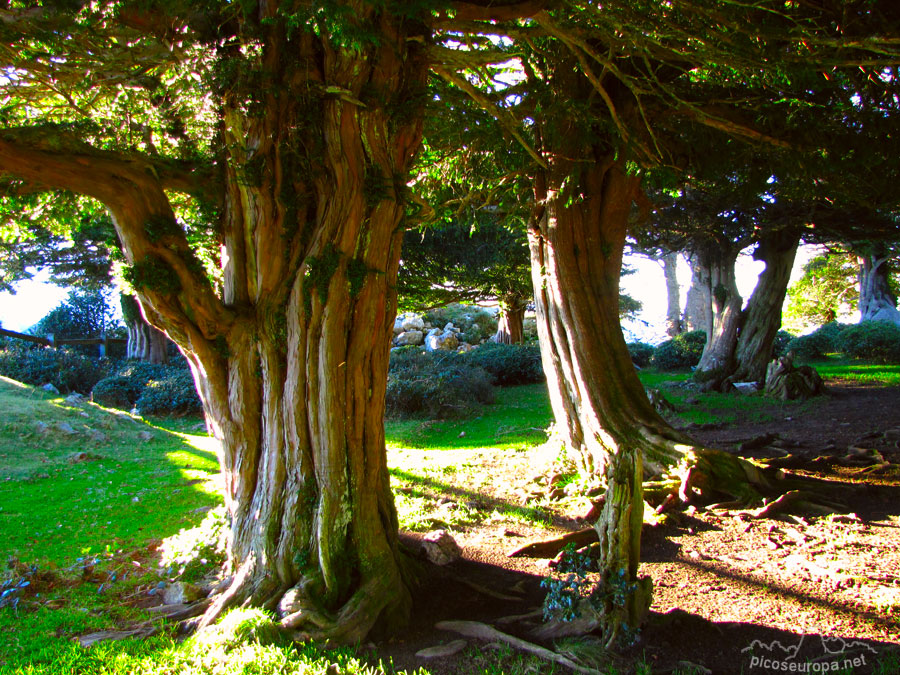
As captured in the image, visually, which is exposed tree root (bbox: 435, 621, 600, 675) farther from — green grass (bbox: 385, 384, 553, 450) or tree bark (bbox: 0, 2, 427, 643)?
green grass (bbox: 385, 384, 553, 450)

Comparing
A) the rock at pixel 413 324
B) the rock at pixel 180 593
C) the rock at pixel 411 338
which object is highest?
the rock at pixel 413 324

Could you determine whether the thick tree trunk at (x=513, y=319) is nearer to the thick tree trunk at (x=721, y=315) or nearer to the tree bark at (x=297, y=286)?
the thick tree trunk at (x=721, y=315)

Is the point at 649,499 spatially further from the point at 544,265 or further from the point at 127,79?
the point at 127,79

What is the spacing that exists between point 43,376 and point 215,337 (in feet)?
49.7

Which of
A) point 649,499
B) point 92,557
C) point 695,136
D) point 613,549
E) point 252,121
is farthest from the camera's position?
point 695,136

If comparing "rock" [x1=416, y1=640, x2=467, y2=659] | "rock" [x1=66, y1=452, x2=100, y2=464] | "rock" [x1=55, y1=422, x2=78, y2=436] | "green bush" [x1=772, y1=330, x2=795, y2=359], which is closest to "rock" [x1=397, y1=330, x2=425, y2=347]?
"green bush" [x1=772, y1=330, x2=795, y2=359]

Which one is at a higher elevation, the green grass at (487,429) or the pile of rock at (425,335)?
→ the pile of rock at (425,335)

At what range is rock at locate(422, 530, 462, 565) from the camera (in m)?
4.24

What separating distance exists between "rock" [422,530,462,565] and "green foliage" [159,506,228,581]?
1.56 meters

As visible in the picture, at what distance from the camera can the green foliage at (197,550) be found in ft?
13.8

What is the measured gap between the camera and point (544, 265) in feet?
23.6

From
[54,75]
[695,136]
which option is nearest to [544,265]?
[695,136]

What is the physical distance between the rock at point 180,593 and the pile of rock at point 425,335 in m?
19.3

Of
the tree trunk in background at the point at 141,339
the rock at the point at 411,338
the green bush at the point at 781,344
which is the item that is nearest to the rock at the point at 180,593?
the tree trunk in background at the point at 141,339
